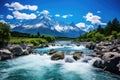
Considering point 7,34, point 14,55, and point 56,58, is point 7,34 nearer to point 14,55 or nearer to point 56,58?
point 14,55

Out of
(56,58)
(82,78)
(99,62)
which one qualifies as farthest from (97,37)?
(82,78)

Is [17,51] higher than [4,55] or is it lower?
higher

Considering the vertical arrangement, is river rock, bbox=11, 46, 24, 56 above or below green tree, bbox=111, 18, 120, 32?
below

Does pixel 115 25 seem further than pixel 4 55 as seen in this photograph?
Yes

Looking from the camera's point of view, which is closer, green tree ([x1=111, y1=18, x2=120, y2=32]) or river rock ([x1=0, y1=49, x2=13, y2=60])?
river rock ([x1=0, y1=49, x2=13, y2=60])

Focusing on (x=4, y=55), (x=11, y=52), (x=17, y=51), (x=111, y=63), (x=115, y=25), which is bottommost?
(x=111, y=63)

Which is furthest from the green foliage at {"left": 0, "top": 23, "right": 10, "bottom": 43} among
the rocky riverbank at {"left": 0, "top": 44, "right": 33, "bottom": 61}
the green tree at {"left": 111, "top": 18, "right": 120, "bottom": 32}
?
the green tree at {"left": 111, "top": 18, "right": 120, "bottom": 32}

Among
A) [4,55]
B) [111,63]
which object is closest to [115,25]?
[4,55]

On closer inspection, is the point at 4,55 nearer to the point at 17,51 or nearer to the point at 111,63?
the point at 17,51

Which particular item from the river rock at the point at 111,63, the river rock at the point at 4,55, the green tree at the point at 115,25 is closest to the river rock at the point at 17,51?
the river rock at the point at 4,55

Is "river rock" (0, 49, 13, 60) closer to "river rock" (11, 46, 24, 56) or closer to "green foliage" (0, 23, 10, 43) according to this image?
"river rock" (11, 46, 24, 56)

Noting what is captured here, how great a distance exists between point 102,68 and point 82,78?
733 cm

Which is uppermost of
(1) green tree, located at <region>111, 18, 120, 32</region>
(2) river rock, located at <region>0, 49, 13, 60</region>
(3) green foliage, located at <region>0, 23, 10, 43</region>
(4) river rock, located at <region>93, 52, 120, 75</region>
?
(1) green tree, located at <region>111, 18, 120, 32</region>

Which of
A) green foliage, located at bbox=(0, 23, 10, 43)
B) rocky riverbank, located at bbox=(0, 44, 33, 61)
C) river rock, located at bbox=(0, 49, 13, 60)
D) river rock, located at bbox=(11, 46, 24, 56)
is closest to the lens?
river rock, located at bbox=(0, 49, 13, 60)
